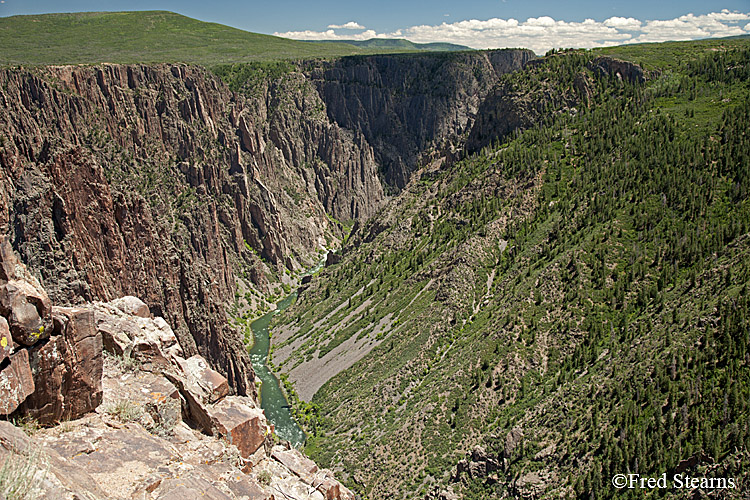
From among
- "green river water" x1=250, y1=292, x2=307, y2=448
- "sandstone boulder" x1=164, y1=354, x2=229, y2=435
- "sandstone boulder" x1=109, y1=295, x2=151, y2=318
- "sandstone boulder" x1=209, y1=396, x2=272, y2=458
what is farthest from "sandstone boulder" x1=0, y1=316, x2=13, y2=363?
"green river water" x1=250, y1=292, x2=307, y2=448

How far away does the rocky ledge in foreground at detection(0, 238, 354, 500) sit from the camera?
12.0 metres

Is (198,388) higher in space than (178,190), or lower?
higher

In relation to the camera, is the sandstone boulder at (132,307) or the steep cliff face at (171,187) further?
the steep cliff face at (171,187)

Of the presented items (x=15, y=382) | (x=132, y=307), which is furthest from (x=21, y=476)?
(x=132, y=307)

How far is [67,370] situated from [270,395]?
75132 mm

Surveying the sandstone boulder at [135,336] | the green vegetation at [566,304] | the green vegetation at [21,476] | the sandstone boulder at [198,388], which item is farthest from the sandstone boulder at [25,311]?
the green vegetation at [566,304]

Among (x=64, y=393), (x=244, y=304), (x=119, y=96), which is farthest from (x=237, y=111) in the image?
(x=64, y=393)

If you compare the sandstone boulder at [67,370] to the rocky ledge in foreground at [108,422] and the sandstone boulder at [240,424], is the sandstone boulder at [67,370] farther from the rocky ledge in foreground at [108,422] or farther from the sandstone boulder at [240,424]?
the sandstone boulder at [240,424]

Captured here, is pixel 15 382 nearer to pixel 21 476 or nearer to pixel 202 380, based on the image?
pixel 21 476

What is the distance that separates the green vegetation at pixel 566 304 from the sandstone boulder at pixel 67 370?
3597 cm

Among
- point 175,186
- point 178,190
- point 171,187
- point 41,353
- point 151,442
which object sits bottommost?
point 178,190

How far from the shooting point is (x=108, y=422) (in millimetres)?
14852

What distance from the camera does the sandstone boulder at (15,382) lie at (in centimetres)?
1235

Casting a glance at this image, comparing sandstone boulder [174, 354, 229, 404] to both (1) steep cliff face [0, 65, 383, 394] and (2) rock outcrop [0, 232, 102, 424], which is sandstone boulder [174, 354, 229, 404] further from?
(1) steep cliff face [0, 65, 383, 394]
